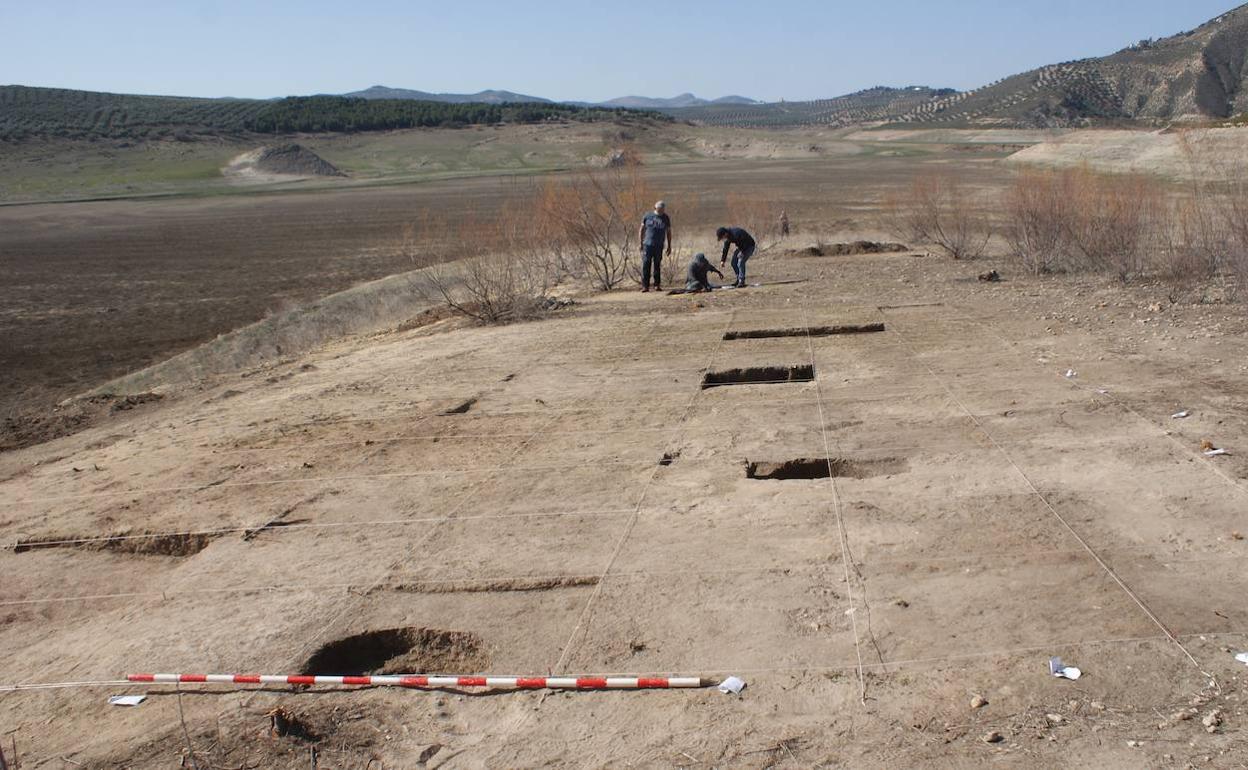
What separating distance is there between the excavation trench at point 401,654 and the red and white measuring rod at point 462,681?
13.4 inches

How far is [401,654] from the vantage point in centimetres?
639

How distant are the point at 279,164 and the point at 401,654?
304 feet

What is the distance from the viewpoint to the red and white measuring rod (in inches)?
215

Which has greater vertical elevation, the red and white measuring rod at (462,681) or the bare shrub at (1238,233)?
the bare shrub at (1238,233)

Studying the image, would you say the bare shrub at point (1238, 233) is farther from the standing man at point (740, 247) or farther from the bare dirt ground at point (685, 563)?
the standing man at point (740, 247)

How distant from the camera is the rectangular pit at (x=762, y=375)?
1206 cm

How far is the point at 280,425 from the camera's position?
11.9 metres

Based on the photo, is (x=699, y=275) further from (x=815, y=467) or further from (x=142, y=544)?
(x=142, y=544)

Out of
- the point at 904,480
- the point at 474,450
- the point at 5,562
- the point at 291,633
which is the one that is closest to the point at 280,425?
the point at 474,450

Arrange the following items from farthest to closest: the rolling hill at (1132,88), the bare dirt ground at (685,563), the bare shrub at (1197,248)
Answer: the rolling hill at (1132,88)
the bare shrub at (1197,248)
the bare dirt ground at (685,563)

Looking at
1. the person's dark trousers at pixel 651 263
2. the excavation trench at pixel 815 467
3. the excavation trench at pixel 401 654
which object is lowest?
the excavation trench at pixel 401 654

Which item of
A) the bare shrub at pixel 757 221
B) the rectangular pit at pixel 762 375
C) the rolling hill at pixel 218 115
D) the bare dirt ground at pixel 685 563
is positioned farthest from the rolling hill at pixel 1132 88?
the bare dirt ground at pixel 685 563

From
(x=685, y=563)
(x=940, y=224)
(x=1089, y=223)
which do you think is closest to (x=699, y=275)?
(x=1089, y=223)

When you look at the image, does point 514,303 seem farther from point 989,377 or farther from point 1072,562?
point 1072,562
